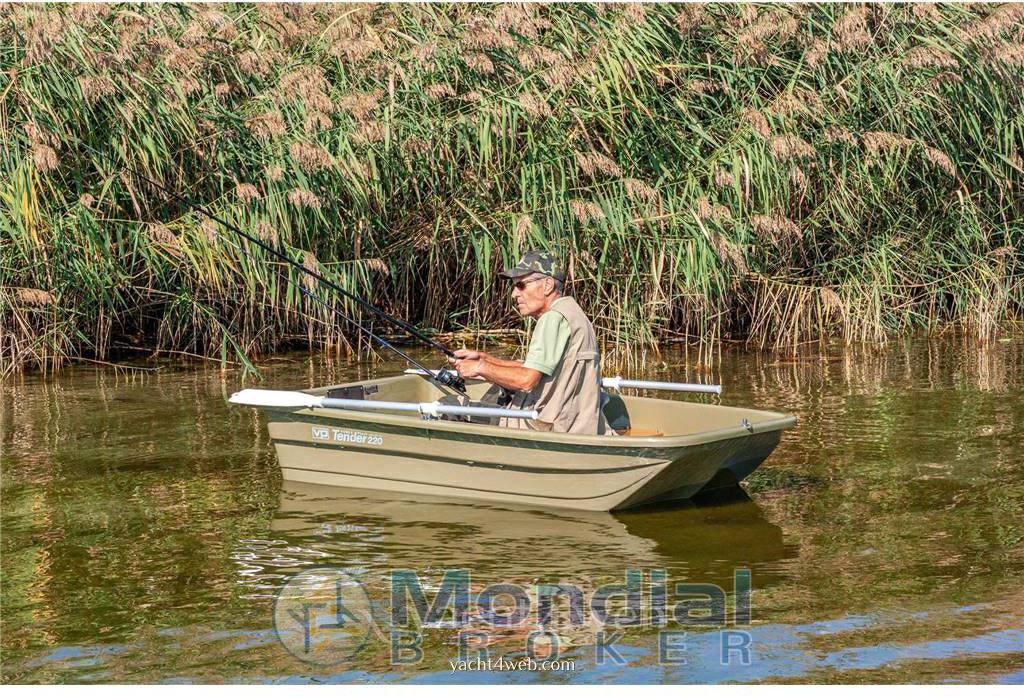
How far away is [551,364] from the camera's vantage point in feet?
24.7

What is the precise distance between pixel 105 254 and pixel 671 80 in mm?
4898

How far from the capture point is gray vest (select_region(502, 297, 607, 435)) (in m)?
7.58

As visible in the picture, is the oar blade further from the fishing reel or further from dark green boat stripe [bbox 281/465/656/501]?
the fishing reel

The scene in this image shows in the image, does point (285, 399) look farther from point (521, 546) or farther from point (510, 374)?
point (521, 546)

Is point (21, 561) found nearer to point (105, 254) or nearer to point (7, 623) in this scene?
point (7, 623)

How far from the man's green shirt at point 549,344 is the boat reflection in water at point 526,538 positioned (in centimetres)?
76

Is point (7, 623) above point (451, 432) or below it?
below

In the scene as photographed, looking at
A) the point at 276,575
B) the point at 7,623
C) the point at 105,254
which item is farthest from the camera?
the point at 105,254

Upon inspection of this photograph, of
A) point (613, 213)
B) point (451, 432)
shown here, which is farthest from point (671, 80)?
point (451, 432)

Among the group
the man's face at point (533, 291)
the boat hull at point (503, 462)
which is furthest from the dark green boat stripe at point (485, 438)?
the man's face at point (533, 291)

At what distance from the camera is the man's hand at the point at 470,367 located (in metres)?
7.59

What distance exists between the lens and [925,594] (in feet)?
19.2

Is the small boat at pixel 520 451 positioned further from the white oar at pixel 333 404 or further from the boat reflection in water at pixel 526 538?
the boat reflection in water at pixel 526 538

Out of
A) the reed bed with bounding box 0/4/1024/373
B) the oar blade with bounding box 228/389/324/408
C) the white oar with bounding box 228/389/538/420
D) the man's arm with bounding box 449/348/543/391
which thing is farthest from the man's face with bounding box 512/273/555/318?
the reed bed with bounding box 0/4/1024/373
